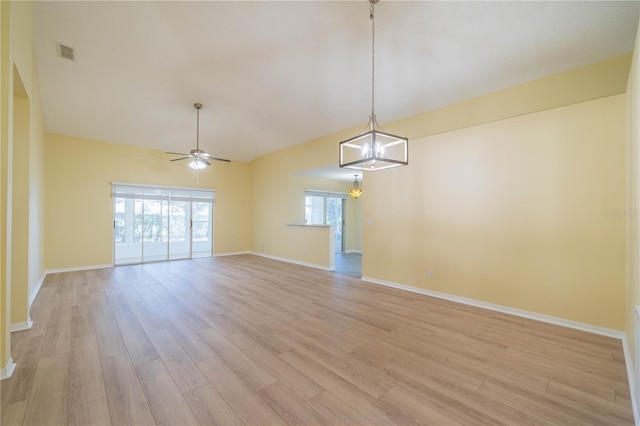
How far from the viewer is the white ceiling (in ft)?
9.18

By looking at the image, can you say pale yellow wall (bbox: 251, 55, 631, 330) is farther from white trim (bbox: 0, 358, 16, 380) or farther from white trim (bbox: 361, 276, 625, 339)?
white trim (bbox: 0, 358, 16, 380)

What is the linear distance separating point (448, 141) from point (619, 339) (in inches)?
125

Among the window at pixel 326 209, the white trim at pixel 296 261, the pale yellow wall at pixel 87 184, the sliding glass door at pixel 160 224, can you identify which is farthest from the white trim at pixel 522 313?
the pale yellow wall at pixel 87 184

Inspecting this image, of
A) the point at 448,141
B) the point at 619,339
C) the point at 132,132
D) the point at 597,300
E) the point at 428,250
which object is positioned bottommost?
the point at 619,339

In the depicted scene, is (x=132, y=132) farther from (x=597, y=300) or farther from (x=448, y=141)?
(x=597, y=300)

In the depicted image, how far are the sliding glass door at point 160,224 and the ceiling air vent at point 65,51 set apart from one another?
3.83 m

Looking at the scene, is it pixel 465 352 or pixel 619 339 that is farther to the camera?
pixel 619 339

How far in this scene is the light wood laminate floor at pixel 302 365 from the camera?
5.90 ft

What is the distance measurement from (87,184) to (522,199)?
8886mm

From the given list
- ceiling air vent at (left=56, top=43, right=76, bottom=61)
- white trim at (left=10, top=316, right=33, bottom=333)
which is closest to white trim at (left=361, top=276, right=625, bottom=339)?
white trim at (left=10, top=316, right=33, bottom=333)

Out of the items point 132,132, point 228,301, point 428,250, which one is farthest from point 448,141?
point 132,132

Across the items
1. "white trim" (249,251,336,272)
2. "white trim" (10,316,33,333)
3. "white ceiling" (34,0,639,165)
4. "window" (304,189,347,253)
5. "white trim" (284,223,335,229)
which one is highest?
"white ceiling" (34,0,639,165)

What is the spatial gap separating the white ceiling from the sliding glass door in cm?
243

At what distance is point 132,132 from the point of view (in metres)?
6.26
